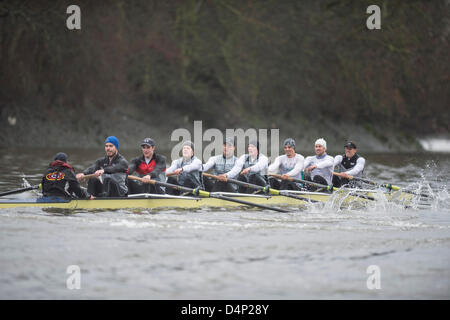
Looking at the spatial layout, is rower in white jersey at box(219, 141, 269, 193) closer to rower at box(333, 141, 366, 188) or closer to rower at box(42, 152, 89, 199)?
rower at box(333, 141, 366, 188)

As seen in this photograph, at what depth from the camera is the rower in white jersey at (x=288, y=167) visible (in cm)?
1550

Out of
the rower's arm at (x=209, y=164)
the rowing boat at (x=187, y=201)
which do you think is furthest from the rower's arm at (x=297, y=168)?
the rower's arm at (x=209, y=164)

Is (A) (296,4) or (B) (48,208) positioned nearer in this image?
(B) (48,208)

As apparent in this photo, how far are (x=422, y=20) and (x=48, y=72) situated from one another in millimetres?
21576

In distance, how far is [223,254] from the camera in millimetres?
9148

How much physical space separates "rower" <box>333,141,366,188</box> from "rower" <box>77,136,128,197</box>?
19.3 ft

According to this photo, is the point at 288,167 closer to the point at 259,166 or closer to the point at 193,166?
the point at 259,166

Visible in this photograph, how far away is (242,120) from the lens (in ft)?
128

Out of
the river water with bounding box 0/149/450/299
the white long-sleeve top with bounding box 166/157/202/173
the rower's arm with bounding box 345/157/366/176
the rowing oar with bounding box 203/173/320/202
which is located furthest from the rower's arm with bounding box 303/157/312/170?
the white long-sleeve top with bounding box 166/157/202/173

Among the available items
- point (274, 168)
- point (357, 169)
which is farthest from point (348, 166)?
point (274, 168)

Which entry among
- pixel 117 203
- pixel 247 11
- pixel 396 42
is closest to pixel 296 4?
pixel 247 11

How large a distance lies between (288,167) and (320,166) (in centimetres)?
75

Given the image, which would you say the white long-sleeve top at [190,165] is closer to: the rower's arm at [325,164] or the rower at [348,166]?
the rower's arm at [325,164]
